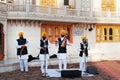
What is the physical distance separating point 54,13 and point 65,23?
1.66m

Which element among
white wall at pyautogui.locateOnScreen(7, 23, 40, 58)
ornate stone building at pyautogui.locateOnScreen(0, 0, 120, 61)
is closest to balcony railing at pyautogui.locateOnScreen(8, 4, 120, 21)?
ornate stone building at pyautogui.locateOnScreen(0, 0, 120, 61)

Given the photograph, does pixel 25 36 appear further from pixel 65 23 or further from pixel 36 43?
pixel 65 23

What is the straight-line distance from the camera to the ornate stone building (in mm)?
23578

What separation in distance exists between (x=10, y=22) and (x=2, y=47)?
2003 mm

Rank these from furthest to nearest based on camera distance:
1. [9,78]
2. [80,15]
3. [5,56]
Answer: [80,15] < [5,56] < [9,78]

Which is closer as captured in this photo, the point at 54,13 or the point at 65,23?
the point at 54,13

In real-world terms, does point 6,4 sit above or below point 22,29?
above

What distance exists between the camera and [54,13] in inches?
1000

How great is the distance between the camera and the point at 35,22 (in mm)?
24812

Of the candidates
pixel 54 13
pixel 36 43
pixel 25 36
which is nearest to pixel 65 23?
pixel 54 13

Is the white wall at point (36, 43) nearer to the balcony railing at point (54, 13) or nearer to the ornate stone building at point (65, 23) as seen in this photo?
the ornate stone building at point (65, 23)

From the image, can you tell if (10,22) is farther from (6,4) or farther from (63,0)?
(63,0)

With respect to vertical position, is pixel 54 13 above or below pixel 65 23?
above

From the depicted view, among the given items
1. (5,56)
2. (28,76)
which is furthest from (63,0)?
(28,76)
